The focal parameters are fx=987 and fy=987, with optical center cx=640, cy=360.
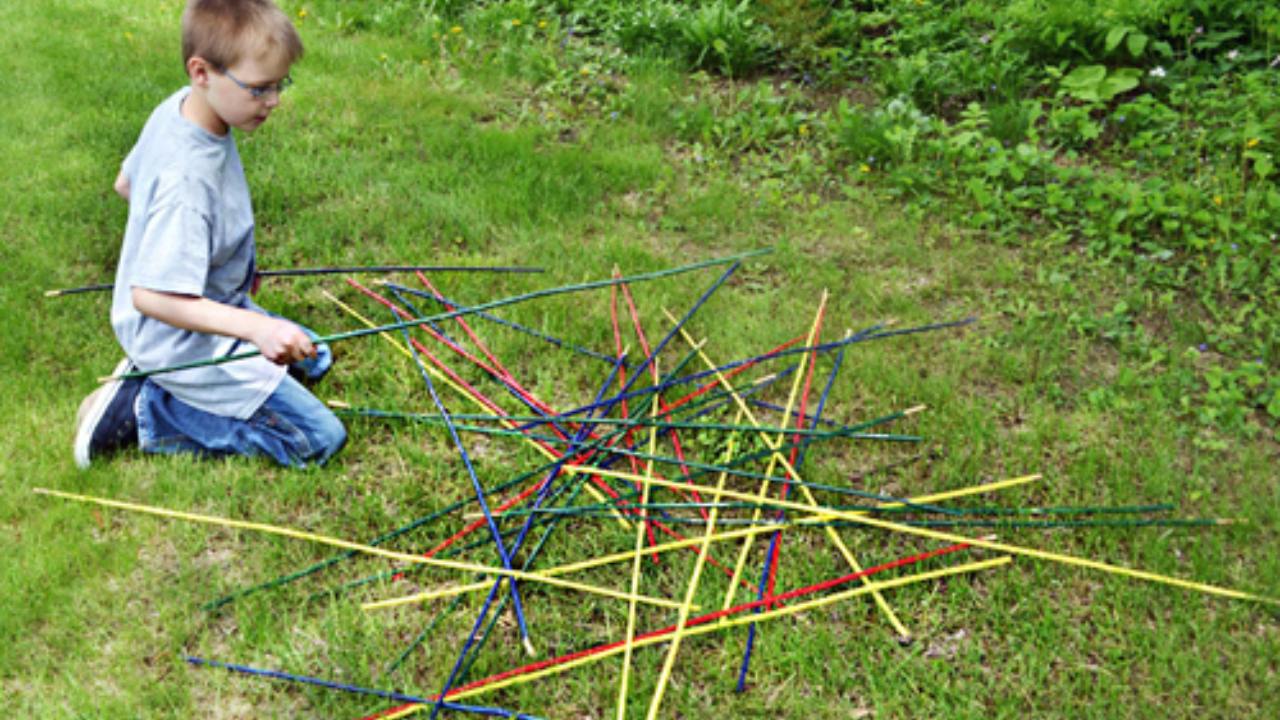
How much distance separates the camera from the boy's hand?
7.95 ft

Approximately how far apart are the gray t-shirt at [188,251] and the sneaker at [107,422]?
9cm

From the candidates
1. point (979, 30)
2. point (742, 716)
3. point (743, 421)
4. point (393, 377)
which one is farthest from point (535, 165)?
point (742, 716)

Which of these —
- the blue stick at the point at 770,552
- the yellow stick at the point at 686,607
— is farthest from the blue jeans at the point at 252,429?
the blue stick at the point at 770,552

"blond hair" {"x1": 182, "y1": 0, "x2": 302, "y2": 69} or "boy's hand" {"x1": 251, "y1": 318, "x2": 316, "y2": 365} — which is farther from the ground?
"blond hair" {"x1": 182, "y1": 0, "x2": 302, "y2": 69}

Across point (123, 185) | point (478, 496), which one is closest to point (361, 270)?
point (123, 185)

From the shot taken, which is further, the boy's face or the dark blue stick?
the dark blue stick

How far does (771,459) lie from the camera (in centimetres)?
275

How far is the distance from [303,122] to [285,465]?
2.32 metres

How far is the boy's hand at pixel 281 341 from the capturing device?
95.3 inches

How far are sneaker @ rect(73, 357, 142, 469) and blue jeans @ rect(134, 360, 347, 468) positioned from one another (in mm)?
29

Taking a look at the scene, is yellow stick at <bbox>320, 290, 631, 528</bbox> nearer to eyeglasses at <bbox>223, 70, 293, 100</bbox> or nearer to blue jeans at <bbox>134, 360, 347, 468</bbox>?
blue jeans at <bbox>134, 360, 347, 468</bbox>

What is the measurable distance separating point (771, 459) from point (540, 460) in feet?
2.13

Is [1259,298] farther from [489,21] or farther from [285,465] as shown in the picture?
[489,21]

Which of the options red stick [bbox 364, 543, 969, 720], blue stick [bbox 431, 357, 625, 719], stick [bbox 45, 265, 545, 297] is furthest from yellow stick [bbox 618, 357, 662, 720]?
stick [bbox 45, 265, 545, 297]
